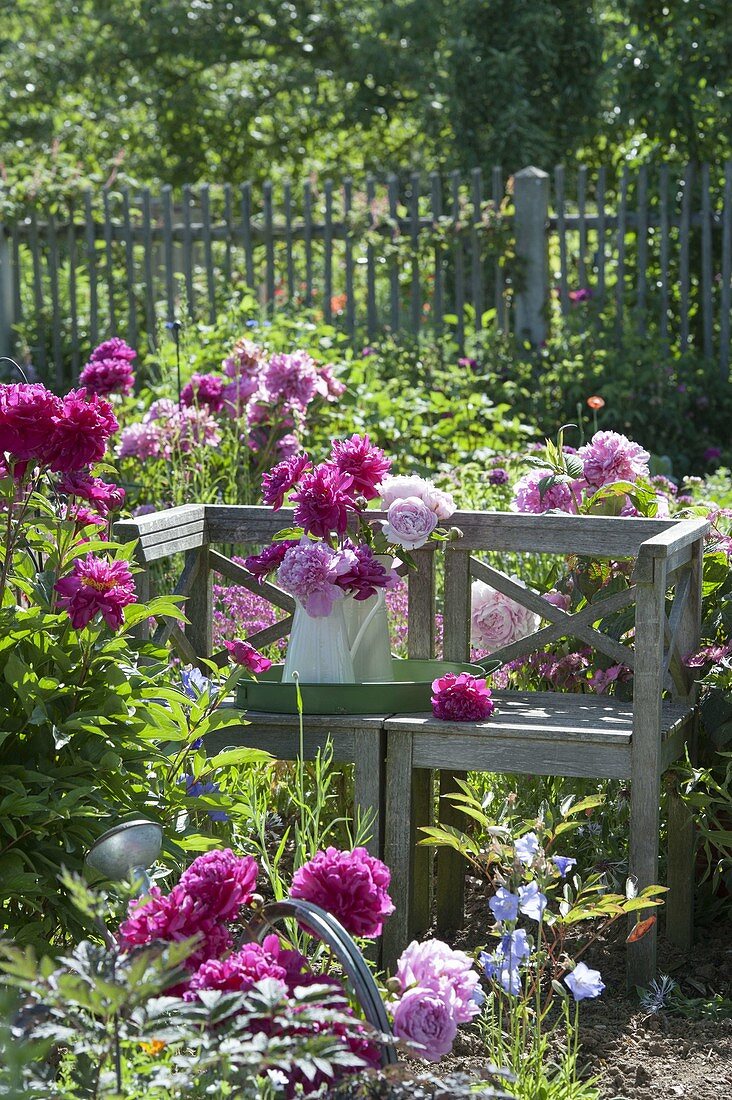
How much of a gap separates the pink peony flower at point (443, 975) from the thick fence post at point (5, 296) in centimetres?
829

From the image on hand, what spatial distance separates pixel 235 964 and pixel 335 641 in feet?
4.57

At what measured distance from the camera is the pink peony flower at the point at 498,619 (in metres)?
3.19

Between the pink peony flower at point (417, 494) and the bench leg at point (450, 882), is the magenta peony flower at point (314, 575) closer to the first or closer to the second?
the pink peony flower at point (417, 494)

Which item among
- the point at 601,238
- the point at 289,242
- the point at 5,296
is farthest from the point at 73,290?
the point at 601,238

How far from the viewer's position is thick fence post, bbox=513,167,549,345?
8070 millimetres

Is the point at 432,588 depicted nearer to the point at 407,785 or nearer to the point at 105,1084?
the point at 407,785

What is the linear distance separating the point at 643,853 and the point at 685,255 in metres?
6.00

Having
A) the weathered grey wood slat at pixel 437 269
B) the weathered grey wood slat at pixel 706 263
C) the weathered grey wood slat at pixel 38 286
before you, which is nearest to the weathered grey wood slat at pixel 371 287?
the weathered grey wood slat at pixel 437 269

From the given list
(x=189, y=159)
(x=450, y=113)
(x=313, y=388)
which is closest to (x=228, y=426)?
(x=313, y=388)

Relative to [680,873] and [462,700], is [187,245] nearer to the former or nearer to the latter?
[462,700]

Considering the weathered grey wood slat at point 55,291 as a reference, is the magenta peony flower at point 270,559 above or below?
below

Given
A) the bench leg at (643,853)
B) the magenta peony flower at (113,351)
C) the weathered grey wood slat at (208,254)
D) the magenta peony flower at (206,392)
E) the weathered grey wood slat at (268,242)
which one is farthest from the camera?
the weathered grey wood slat at (208,254)

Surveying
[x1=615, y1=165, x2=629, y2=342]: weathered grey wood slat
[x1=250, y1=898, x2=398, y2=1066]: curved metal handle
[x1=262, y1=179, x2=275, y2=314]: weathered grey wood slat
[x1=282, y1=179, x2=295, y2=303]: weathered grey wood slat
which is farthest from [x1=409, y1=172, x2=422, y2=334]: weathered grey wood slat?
[x1=250, y1=898, x2=398, y2=1066]: curved metal handle

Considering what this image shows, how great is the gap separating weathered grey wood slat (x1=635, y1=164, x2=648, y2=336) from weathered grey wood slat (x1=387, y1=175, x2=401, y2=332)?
147cm
